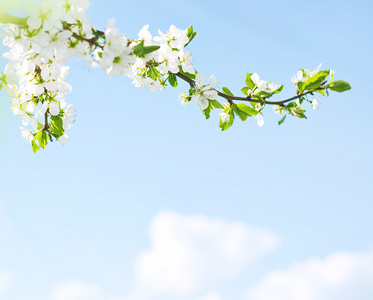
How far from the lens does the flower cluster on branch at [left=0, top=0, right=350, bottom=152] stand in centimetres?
272

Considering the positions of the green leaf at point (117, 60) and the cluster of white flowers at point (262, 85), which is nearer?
the green leaf at point (117, 60)

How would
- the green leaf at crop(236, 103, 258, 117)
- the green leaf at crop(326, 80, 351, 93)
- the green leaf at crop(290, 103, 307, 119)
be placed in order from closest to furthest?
the green leaf at crop(326, 80, 351, 93) < the green leaf at crop(290, 103, 307, 119) < the green leaf at crop(236, 103, 258, 117)

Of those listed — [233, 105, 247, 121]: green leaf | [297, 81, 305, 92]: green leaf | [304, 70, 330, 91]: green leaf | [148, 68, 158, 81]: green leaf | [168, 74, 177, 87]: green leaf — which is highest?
[168, 74, 177, 87]: green leaf

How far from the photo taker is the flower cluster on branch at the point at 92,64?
8.92 feet

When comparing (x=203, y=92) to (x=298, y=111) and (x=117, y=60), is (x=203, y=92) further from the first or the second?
(x=117, y=60)

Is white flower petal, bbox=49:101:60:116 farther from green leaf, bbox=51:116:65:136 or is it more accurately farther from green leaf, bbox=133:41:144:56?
green leaf, bbox=133:41:144:56

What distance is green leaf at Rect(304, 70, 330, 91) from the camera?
10.4 ft

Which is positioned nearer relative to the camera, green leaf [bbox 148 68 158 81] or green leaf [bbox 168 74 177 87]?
green leaf [bbox 148 68 158 81]

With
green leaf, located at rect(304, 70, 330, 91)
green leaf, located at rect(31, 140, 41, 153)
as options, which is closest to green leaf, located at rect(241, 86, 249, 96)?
green leaf, located at rect(304, 70, 330, 91)

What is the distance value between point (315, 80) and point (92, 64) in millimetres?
1619

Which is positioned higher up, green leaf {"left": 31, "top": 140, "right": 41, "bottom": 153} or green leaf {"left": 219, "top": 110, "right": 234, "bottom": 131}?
green leaf {"left": 219, "top": 110, "right": 234, "bottom": 131}

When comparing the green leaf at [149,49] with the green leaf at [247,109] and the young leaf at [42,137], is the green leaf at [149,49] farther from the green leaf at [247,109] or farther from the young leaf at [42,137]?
the young leaf at [42,137]

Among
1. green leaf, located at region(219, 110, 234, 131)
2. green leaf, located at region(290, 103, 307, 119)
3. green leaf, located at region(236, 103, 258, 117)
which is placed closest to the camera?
green leaf, located at region(290, 103, 307, 119)

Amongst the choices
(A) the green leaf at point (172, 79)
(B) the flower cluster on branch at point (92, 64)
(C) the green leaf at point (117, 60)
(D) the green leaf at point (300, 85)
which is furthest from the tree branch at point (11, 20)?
(D) the green leaf at point (300, 85)
